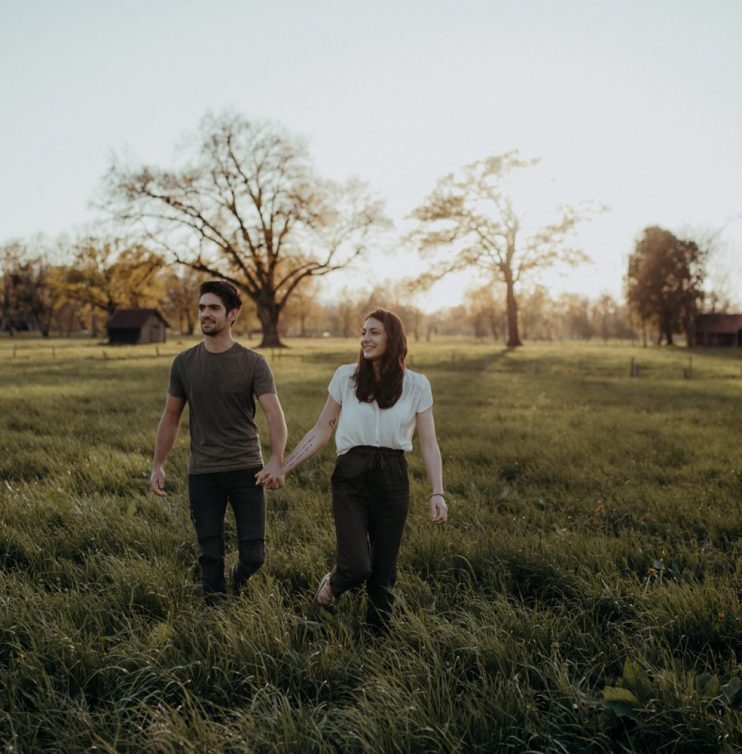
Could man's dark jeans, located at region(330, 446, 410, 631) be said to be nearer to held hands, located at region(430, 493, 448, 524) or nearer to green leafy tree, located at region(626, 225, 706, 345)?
held hands, located at region(430, 493, 448, 524)

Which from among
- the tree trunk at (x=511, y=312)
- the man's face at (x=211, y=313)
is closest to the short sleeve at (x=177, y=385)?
the man's face at (x=211, y=313)

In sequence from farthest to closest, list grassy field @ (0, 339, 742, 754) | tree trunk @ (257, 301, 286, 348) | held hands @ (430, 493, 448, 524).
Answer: tree trunk @ (257, 301, 286, 348) < held hands @ (430, 493, 448, 524) < grassy field @ (0, 339, 742, 754)

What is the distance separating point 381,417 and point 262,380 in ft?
3.03

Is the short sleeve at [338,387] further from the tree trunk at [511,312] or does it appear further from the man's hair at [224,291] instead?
the tree trunk at [511,312]

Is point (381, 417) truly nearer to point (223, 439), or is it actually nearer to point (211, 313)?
point (223, 439)

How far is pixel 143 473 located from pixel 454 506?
150 inches

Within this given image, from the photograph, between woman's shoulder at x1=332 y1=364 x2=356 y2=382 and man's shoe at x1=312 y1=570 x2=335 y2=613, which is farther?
woman's shoulder at x1=332 y1=364 x2=356 y2=382

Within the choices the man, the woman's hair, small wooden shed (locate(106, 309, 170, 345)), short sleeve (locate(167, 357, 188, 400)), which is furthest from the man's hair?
small wooden shed (locate(106, 309, 170, 345))

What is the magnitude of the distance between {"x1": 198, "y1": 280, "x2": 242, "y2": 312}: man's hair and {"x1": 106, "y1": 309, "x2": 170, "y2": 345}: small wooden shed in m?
62.5

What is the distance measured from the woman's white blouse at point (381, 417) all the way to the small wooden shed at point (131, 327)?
63.1 metres

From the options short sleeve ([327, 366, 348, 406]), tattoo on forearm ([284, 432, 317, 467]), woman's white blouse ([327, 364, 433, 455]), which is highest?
short sleeve ([327, 366, 348, 406])

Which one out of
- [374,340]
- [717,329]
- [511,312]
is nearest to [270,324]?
[511,312]

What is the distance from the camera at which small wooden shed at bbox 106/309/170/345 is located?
62000mm

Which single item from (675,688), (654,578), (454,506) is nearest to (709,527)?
(654,578)
